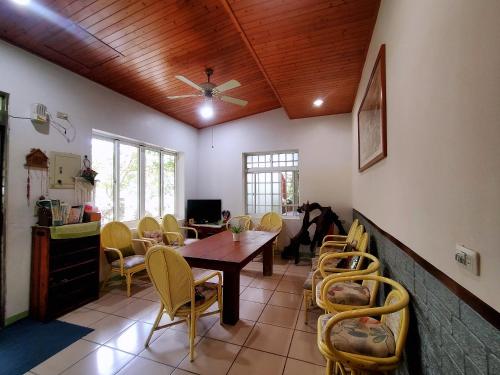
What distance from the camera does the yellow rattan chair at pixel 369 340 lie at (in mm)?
1223

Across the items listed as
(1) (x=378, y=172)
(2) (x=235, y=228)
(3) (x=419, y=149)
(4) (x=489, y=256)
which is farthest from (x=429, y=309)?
(2) (x=235, y=228)

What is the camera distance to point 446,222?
96cm

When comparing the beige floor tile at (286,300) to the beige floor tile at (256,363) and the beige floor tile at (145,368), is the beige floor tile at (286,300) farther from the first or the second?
the beige floor tile at (145,368)

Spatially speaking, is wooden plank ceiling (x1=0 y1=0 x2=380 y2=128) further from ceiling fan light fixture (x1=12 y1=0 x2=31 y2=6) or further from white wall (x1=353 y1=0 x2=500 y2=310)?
white wall (x1=353 y1=0 x2=500 y2=310)

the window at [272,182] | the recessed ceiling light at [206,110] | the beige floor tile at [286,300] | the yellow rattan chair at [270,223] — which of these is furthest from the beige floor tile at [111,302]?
the window at [272,182]

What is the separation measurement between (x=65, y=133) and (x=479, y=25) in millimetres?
3831

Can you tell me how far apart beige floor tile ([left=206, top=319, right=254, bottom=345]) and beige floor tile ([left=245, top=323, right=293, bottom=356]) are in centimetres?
6

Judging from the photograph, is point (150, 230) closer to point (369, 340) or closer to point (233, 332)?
point (233, 332)

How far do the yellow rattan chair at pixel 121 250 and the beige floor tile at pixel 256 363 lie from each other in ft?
6.25

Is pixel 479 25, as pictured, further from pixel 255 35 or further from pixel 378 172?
pixel 255 35

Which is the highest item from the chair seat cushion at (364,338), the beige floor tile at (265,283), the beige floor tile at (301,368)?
the chair seat cushion at (364,338)

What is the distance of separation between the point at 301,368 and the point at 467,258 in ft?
5.42

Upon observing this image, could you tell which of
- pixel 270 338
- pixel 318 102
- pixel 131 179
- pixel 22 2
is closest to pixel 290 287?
pixel 270 338

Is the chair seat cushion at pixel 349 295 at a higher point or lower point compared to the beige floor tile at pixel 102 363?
higher
